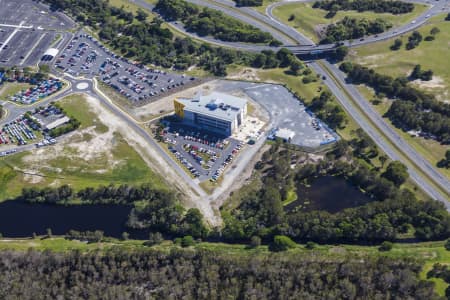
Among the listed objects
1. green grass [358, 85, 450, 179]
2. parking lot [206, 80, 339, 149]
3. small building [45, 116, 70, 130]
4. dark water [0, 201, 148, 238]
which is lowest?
dark water [0, 201, 148, 238]

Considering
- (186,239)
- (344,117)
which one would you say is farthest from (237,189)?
(344,117)

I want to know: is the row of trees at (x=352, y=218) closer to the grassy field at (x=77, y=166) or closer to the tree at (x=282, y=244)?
the tree at (x=282, y=244)

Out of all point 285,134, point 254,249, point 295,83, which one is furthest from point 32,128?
point 295,83

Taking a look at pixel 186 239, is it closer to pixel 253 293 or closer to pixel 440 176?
pixel 253 293

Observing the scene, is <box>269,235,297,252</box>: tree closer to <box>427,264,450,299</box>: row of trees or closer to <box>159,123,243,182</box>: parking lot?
<box>159,123,243,182</box>: parking lot

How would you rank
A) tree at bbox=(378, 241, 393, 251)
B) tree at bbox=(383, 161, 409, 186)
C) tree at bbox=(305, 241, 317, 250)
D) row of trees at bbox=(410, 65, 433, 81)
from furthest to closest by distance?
row of trees at bbox=(410, 65, 433, 81), tree at bbox=(383, 161, 409, 186), tree at bbox=(305, 241, 317, 250), tree at bbox=(378, 241, 393, 251)

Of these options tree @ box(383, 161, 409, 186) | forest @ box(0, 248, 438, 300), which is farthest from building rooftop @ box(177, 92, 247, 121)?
forest @ box(0, 248, 438, 300)

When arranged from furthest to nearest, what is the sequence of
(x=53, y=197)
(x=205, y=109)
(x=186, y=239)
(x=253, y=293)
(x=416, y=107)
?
(x=416, y=107)
(x=205, y=109)
(x=53, y=197)
(x=186, y=239)
(x=253, y=293)
